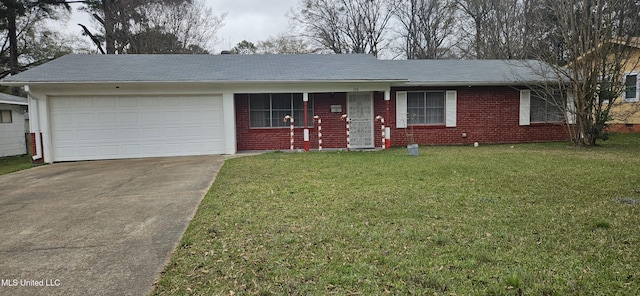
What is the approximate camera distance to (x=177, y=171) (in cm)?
836

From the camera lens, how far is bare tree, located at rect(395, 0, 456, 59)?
89.6 feet

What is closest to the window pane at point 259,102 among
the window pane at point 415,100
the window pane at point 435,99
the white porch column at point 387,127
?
the white porch column at point 387,127

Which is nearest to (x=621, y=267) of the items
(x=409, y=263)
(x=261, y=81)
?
(x=409, y=263)

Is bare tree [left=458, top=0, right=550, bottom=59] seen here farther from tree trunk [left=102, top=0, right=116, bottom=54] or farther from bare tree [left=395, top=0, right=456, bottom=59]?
tree trunk [left=102, top=0, right=116, bottom=54]

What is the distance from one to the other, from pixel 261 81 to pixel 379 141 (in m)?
4.68

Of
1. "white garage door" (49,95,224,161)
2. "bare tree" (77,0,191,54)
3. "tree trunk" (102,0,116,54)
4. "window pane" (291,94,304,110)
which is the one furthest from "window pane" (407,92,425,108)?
"tree trunk" (102,0,116,54)

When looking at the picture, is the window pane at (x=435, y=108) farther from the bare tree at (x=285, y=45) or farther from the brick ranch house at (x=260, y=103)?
the bare tree at (x=285, y=45)

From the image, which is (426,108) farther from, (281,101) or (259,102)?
(259,102)

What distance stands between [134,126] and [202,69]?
287cm

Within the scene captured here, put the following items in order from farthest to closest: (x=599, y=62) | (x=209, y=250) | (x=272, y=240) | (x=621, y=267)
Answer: (x=599, y=62), (x=272, y=240), (x=209, y=250), (x=621, y=267)

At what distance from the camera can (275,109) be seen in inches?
502

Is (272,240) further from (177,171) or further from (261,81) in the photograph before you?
(261,81)

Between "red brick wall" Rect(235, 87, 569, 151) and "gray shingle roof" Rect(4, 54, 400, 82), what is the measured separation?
1.02 meters

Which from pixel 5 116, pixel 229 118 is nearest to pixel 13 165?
pixel 5 116
